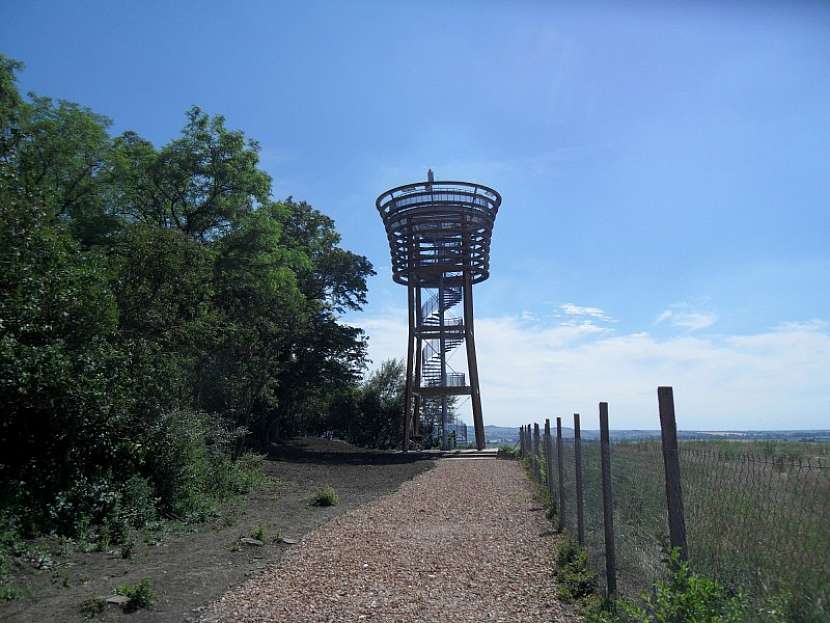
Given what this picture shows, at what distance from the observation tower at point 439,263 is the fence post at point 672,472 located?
1046 inches

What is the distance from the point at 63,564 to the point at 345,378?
24.7 metres

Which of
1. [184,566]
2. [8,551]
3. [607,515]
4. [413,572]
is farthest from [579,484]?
[8,551]

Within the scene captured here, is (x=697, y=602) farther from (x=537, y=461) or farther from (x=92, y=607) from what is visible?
(x=537, y=461)

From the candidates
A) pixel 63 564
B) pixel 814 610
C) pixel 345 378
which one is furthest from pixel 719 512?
pixel 345 378

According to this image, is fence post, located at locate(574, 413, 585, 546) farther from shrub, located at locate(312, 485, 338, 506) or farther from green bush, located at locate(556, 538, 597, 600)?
shrub, located at locate(312, 485, 338, 506)

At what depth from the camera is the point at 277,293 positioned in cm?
1917

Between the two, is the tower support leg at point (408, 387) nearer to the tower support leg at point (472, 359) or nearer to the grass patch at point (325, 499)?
the tower support leg at point (472, 359)

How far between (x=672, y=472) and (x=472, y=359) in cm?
2698

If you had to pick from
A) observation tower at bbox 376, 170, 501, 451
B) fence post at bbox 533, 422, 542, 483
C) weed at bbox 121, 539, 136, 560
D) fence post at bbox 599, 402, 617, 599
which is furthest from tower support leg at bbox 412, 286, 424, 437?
fence post at bbox 599, 402, 617, 599

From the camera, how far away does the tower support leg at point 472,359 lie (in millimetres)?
30438

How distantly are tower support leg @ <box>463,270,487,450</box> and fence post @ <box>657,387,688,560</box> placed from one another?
26.5 m

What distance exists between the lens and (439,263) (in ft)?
103

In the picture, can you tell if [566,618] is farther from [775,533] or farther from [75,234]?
[75,234]

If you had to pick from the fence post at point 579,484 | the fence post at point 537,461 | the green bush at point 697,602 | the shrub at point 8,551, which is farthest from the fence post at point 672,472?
the fence post at point 537,461
